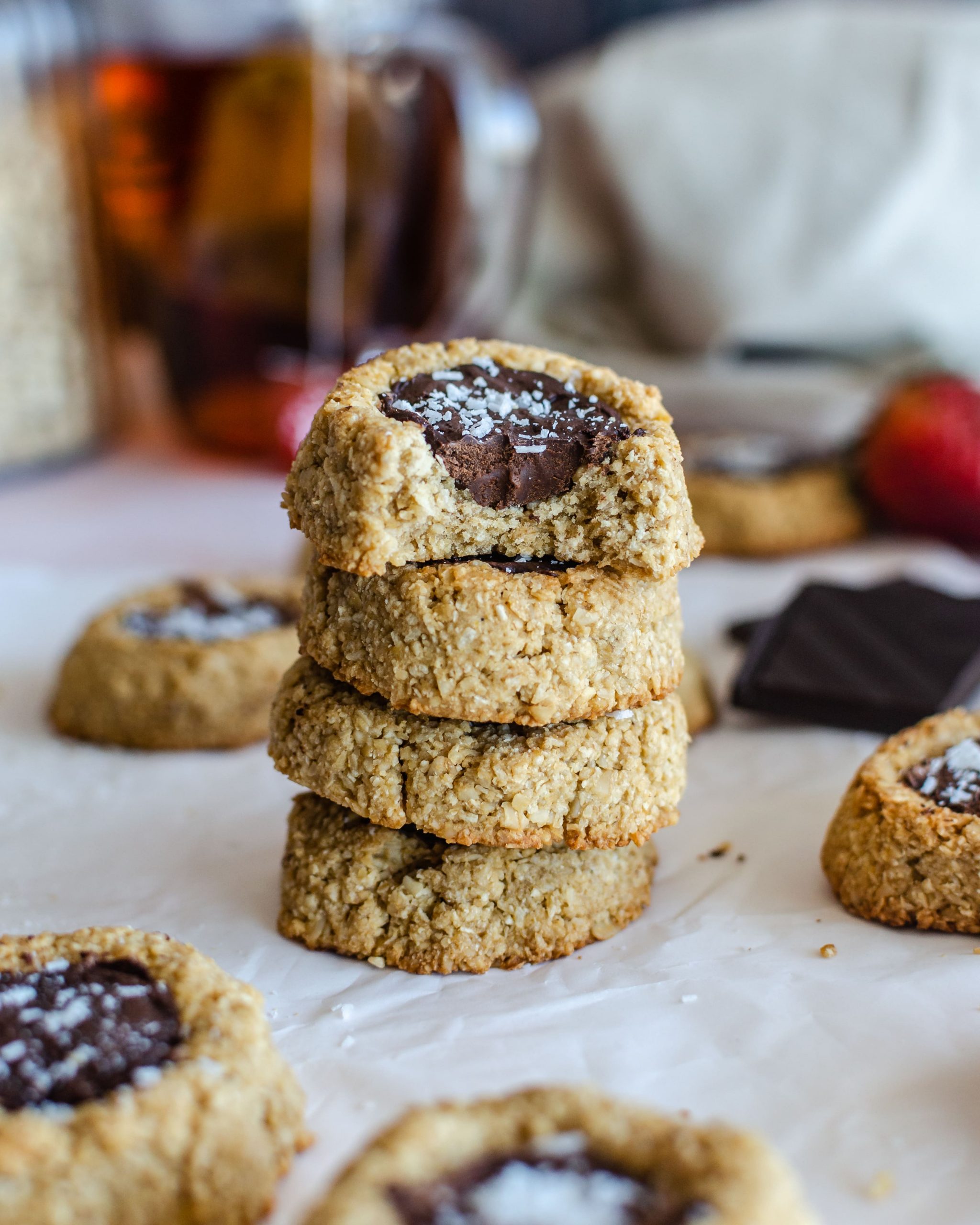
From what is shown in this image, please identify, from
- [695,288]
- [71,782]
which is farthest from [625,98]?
[71,782]

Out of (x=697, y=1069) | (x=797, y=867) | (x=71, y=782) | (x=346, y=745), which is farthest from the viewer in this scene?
(x=71, y=782)

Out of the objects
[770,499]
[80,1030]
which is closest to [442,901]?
[80,1030]

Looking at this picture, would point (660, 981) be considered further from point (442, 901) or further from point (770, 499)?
point (770, 499)

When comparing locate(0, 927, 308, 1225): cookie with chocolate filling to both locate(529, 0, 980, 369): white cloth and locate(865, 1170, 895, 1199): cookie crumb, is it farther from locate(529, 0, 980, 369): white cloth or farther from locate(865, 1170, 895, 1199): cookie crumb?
locate(529, 0, 980, 369): white cloth

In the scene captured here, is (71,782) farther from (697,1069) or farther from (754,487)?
(754,487)

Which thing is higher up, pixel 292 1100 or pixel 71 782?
pixel 292 1100

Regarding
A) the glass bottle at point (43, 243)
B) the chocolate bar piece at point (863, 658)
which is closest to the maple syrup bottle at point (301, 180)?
the glass bottle at point (43, 243)

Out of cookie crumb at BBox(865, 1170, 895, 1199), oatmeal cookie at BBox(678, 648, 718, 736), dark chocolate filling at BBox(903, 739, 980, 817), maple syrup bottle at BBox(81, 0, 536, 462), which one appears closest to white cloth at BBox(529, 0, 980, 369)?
maple syrup bottle at BBox(81, 0, 536, 462)
